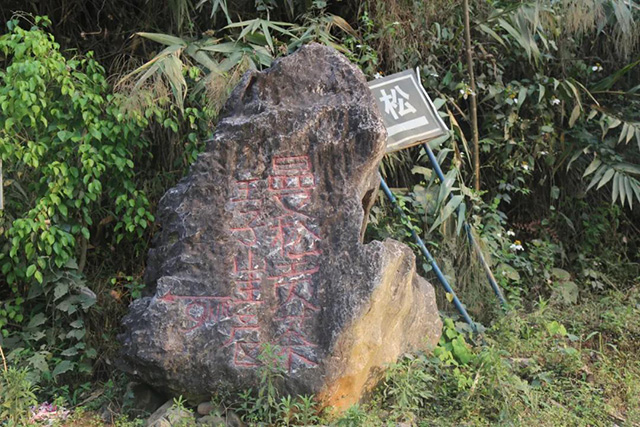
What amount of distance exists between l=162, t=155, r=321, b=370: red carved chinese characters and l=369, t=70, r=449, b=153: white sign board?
2.38 feet

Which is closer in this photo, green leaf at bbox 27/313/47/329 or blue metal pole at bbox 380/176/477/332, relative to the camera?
green leaf at bbox 27/313/47/329

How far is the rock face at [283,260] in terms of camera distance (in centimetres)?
331

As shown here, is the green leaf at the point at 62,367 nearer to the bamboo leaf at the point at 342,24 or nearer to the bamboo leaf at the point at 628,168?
the bamboo leaf at the point at 342,24

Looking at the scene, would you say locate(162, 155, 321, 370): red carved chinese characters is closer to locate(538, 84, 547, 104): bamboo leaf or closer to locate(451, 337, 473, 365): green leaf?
locate(451, 337, 473, 365): green leaf

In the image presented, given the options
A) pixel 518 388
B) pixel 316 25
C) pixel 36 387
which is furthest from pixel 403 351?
pixel 316 25

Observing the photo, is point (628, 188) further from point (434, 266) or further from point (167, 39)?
point (167, 39)

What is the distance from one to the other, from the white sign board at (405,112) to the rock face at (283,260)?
1.28 ft

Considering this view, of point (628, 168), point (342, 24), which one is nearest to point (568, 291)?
point (628, 168)

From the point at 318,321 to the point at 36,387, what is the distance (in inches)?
57.2

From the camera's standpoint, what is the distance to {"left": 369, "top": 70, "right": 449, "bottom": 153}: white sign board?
4.15 metres

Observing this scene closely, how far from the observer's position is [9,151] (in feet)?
12.9

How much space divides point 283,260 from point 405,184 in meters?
1.91

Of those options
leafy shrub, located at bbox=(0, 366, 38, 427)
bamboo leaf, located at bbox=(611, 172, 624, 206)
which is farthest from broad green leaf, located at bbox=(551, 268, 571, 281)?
leafy shrub, located at bbox=(0, 366, 38, 427)

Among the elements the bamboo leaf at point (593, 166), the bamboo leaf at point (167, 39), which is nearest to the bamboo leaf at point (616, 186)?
the bamboo leaf at point (593, 166)
